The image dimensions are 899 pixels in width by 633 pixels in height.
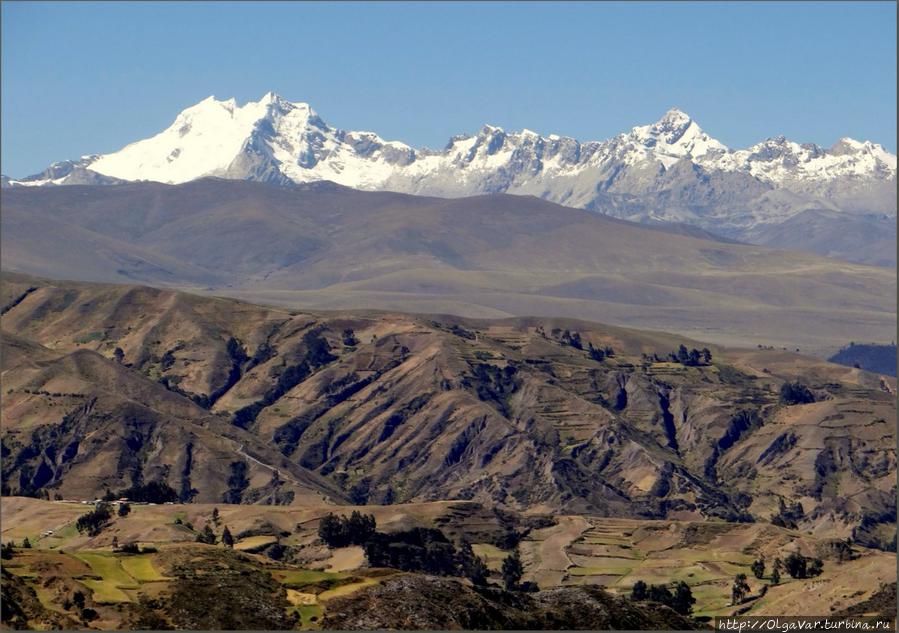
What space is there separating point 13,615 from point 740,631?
65.7m

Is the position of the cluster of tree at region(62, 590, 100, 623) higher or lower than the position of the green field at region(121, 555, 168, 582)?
higher

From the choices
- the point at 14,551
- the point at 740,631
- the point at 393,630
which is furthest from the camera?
the point at 14,551

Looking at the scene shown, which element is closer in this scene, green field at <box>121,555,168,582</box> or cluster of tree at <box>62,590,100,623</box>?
cluster of tree at <box>62,590,100,623</box>

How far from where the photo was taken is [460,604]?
183625 mm

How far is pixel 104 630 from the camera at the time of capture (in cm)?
16575

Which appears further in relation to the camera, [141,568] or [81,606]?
[141,568]

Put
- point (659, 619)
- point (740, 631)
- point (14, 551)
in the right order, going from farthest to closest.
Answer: point (659, 619), point (14, 551), point (740, 631)

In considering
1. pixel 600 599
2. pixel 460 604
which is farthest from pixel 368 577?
pixel 600 599

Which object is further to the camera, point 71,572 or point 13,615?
point 71,572

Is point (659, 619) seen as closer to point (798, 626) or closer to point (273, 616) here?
point (798, 626)

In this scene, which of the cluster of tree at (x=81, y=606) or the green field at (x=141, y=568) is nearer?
the cluster of tree at (x=81, y=606)

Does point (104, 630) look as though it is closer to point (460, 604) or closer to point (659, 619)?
point (460, 604)

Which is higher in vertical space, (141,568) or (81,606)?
(81,606)

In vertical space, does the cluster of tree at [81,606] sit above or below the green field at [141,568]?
above
